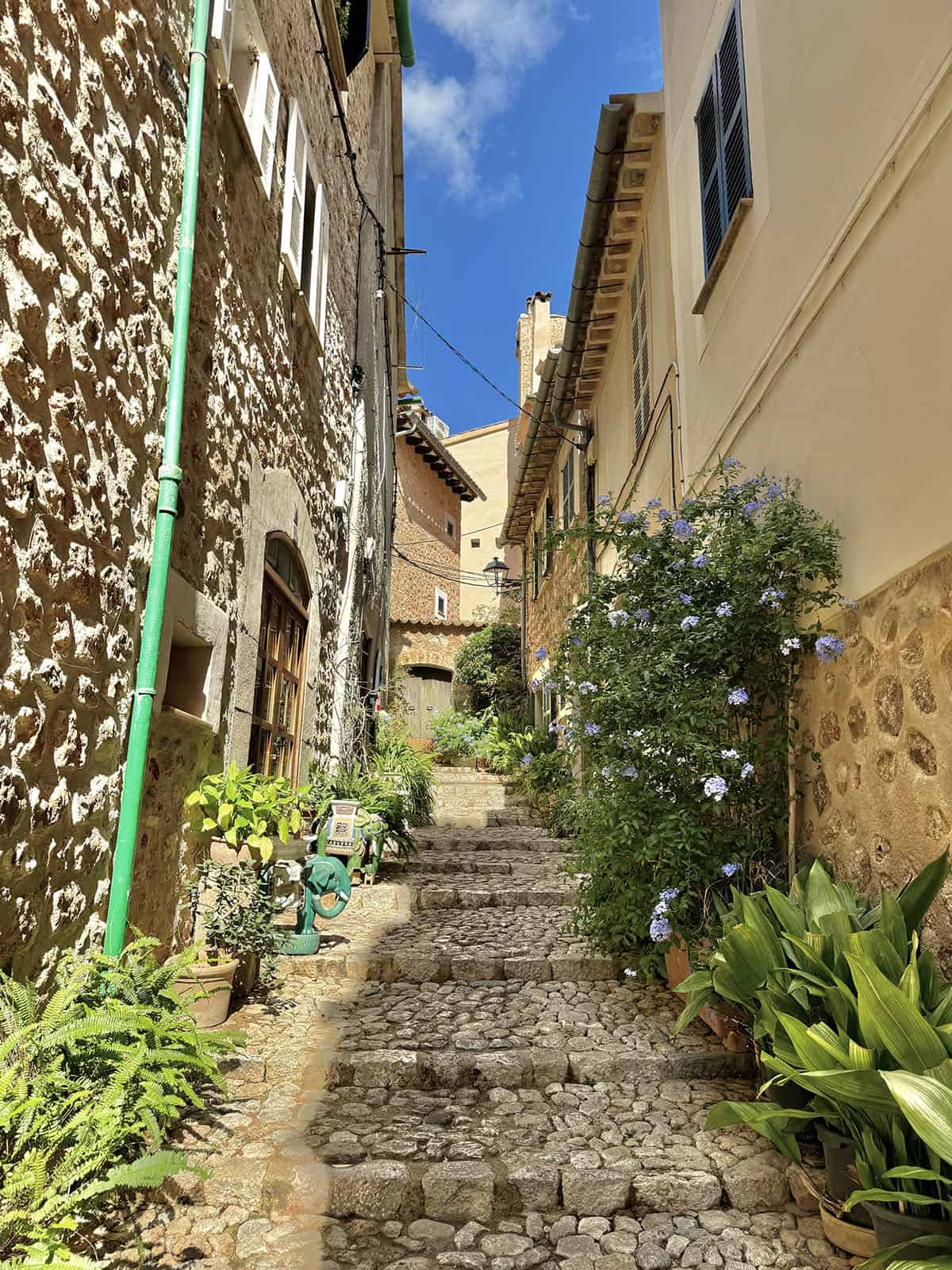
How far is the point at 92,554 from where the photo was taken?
2.67m

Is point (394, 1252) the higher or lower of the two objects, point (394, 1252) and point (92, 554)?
the lower

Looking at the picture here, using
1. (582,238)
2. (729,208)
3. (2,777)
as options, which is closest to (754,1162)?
(2,777)

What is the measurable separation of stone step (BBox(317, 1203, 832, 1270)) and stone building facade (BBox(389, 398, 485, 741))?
1292 centimetres

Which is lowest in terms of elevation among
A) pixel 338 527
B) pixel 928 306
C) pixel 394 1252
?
pixel 394 1252

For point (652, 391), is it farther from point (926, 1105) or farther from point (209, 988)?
point (926, 1105)

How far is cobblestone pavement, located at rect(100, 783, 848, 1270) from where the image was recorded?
2209mm

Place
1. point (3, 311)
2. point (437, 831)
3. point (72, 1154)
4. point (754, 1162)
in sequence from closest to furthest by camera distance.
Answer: point (72, 1154)
point (3, 311)
point (754, 1162)
point (437, 831)

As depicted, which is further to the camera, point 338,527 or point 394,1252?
point 338,527

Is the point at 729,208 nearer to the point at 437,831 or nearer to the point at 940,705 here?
the point at 940,705

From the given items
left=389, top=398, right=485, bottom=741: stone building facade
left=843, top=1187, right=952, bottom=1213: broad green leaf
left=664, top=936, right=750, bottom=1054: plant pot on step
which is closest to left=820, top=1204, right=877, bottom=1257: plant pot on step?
left=843, top=1187, right=952, bottom=1213: broad green leaf

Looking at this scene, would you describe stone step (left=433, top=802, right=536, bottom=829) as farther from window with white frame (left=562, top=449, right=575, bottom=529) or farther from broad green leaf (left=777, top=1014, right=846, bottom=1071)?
broad green leaf (left=777, top=1014, right=846, bottom=1071)

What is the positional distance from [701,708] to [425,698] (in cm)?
1349

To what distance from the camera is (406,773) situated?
8.34m

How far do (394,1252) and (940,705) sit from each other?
225cm
